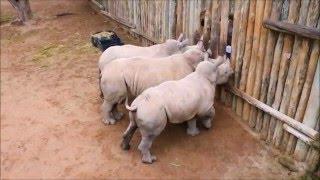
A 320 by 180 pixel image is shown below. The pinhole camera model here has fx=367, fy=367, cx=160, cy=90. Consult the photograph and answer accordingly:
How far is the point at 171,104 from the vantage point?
555cm

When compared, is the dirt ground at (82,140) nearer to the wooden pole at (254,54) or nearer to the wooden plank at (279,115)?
the wooden pole at (254,54)

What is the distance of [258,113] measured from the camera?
20.5ft

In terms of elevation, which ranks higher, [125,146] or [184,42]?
[184,42]

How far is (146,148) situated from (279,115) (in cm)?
213

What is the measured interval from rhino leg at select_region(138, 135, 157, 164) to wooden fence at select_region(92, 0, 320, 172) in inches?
75.3

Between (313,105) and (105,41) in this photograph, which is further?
(105,41)

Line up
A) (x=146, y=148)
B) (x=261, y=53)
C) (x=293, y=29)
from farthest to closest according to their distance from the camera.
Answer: (x=261, y=53), (x=146, y=148), (x=293, y=29)

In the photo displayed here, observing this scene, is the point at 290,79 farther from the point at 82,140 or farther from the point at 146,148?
the point at 82,140

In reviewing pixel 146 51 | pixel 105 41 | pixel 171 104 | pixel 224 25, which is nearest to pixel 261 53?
pixel 224 25

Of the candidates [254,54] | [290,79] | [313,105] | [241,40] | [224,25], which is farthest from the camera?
Answer: [224,25]

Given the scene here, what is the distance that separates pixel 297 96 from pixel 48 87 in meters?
4.92

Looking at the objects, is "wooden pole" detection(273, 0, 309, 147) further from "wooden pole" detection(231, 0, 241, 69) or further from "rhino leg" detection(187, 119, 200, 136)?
"rhino leg" detection(187, 119, 200, 136)

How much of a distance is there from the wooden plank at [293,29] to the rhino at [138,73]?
55.9 inches

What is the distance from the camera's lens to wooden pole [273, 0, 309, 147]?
5.04 meters
